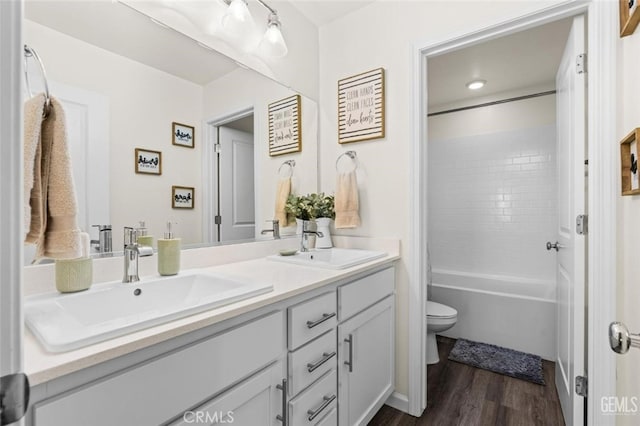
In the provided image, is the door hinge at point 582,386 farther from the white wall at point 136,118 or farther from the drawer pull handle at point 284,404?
the white wall at point 136,118

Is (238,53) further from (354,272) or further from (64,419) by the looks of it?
(64,419)

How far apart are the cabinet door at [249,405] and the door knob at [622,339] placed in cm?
87

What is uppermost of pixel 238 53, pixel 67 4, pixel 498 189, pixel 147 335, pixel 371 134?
pixel 238 53

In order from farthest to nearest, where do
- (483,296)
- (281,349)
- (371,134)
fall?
(483,296) → (371,134) → (281,349)

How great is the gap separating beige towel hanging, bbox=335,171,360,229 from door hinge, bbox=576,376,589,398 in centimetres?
128

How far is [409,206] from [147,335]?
1457 mm

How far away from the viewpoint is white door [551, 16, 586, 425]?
140 centimetres

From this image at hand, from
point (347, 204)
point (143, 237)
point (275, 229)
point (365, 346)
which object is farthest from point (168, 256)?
point (347, 204)

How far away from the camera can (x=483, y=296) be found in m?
2.62

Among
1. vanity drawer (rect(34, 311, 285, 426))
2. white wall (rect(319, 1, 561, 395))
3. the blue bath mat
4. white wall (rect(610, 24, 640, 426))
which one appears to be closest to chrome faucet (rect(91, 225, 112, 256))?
vanity drawer (rect(34, 311, 285, 426))

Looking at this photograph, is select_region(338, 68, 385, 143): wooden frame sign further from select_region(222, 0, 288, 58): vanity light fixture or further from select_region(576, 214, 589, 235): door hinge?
select_region(576, 214, 589, 235): door hinge

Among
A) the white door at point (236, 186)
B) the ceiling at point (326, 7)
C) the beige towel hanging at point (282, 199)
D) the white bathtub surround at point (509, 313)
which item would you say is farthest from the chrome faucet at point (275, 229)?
the white bathtub surround at point (509, 313)

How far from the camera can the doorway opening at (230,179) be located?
5.00ft

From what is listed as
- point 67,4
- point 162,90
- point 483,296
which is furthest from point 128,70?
point 483,296
